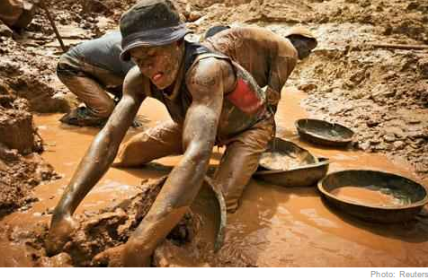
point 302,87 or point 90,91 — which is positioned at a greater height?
point 90,91

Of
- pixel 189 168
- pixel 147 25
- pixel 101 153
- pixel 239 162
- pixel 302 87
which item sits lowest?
pixel 302 87

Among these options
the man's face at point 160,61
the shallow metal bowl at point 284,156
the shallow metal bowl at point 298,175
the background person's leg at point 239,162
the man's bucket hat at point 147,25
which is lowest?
the shallow metal bowl at point 284,156

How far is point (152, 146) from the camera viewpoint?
344 centimetres

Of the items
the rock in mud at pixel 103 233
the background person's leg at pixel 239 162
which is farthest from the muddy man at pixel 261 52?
the rock in mud at pixel 103 233

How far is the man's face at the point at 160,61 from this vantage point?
2117 mm

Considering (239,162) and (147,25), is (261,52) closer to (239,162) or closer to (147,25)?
(239,162)

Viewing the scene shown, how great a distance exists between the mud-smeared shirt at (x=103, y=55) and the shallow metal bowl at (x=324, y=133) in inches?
83.2

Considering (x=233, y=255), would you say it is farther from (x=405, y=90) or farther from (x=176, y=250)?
(x=405, y=90)

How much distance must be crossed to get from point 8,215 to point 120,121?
951mm

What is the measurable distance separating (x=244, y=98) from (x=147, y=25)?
1.00 metres

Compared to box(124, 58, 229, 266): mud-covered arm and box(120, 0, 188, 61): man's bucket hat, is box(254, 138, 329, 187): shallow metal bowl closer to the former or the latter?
box(124, 58, 229, 266): mud-covered arm

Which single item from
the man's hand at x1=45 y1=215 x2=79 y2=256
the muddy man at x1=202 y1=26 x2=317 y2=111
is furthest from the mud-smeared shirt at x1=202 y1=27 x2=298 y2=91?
the man's hand at x1=45 y1=215 x2=79 y2=256

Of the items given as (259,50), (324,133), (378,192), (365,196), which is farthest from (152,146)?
(324,133)

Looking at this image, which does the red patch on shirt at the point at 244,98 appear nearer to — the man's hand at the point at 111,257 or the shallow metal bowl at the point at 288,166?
the shallow metal bowl at the point at 288,166
